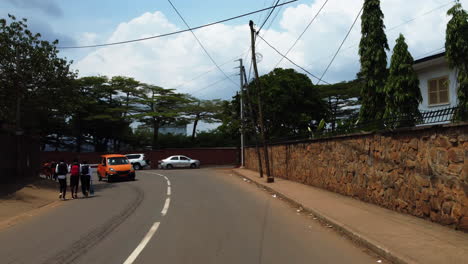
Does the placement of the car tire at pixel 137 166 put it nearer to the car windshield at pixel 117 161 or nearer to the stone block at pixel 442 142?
the car windshield at pixel 117 161

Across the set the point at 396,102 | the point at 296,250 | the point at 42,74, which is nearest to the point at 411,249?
the point at 296,250

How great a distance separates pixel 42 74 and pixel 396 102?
1864 cm

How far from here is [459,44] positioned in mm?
14492

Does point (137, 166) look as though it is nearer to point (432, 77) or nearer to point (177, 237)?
point (432, 77)

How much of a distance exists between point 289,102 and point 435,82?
1288cm

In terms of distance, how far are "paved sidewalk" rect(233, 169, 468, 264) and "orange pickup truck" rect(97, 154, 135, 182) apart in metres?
16.7

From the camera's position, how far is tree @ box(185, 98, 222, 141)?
55.6 m

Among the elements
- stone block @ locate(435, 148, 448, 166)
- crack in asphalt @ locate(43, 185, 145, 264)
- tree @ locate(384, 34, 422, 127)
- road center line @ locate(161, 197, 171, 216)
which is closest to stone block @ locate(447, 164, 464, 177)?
stone block @ locate(435, 148, 448, 166)

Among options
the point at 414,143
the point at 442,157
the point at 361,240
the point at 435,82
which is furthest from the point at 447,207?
the point at 435,82

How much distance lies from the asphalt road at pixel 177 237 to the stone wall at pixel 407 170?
2168 mm

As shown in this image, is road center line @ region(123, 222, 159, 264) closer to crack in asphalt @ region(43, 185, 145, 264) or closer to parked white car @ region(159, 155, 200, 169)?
crack in asphalt @ region(43, 185, 145, 264)

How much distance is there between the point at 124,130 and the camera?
57.0 meters

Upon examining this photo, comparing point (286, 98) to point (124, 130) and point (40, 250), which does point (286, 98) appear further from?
point (124, 130)

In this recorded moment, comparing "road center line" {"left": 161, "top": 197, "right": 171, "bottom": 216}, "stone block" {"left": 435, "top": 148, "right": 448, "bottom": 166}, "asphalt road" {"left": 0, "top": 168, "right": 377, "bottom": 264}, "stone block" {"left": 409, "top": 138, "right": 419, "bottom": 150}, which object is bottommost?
"road center line" {"left": 161, "top": 197, "right": 171, "bottom": 216}
